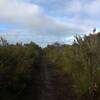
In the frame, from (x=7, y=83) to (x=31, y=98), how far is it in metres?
2.63

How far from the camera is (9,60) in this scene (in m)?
17.4

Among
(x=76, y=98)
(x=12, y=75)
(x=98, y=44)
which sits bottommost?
(x=76, y=98)

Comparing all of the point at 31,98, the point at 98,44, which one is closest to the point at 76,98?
the point at 31,98

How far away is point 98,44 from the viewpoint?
760 inches

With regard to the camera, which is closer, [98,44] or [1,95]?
[1,95]

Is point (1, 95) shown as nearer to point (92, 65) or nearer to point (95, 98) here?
point (95, 98)

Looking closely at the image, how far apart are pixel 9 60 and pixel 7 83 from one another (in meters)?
2.01

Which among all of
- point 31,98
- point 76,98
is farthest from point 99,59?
point 31,98

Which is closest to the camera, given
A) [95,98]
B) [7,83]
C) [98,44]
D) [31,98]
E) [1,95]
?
[1,95]

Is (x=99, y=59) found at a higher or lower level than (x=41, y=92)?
higher

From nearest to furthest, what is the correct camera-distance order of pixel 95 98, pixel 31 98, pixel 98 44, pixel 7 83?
pixel 7 83 → pixel 95 98 → pixel 31 98 → pixel 98 44

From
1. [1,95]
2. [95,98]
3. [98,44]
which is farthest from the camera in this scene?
[98,44]

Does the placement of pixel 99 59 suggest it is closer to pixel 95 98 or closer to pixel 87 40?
pixel 87 40

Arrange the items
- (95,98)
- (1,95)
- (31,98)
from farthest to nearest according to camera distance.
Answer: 1. (31,98)
2. (95,98)
3. (1,95)
